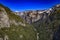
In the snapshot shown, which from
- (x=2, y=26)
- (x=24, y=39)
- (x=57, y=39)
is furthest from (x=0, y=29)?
(x=57, y=39)

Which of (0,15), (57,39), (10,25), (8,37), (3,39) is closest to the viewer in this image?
(3,39)

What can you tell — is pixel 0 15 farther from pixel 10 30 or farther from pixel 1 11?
pixel 10 30

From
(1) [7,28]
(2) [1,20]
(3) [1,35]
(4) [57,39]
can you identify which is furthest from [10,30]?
(4) [57,39]

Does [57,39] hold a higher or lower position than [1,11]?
lower

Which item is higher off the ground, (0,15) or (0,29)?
(0,15)

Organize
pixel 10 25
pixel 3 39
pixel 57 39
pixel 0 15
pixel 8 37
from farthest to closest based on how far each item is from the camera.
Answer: pixel 57 39
pixel 10 25
pixel 0 15
pixel 8 37
pixel 3 39

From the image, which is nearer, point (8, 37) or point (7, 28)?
point (8, 37)

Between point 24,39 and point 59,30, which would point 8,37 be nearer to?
point 24,39

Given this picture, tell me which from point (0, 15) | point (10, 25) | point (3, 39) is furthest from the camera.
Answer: point (10, 25)

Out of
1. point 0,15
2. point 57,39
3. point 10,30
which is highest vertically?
point 0,15
